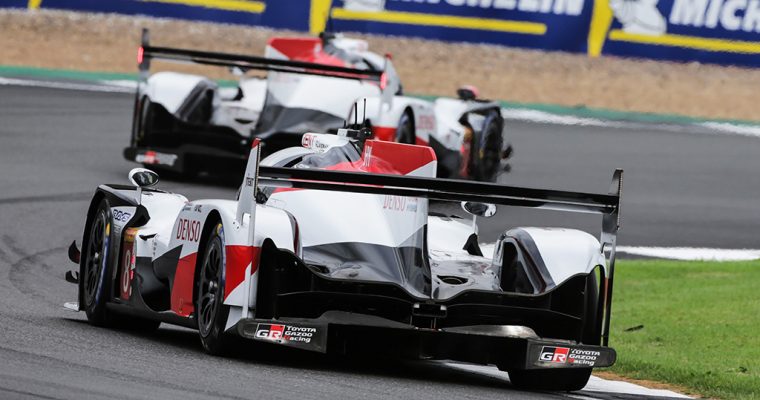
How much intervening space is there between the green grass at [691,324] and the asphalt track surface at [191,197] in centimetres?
101

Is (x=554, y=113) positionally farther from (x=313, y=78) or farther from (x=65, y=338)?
(x=65, y=338)

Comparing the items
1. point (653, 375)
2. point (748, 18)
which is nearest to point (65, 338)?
point (653, 375)

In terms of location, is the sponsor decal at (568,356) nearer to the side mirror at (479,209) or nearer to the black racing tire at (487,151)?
the side mirror at (479,209)

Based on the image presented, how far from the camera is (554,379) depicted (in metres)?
9.31

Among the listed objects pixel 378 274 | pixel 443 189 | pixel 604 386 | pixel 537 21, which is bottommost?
pixel 604 386

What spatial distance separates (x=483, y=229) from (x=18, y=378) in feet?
35.8

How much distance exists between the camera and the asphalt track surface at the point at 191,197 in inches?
324

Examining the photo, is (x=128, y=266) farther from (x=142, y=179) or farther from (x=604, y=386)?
(x=604, y=386)

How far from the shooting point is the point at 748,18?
31.9 meters

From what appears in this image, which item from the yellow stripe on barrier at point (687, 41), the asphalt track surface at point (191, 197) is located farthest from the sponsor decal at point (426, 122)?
the yellow stripe on barrier at point (687, 41)

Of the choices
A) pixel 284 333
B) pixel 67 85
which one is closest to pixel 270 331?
pixel 284 333

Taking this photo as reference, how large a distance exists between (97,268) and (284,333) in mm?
2383

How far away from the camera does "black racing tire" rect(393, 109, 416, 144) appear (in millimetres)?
19422

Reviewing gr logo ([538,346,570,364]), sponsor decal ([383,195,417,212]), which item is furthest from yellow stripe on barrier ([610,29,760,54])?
gr logo ([538,346,570,364])
